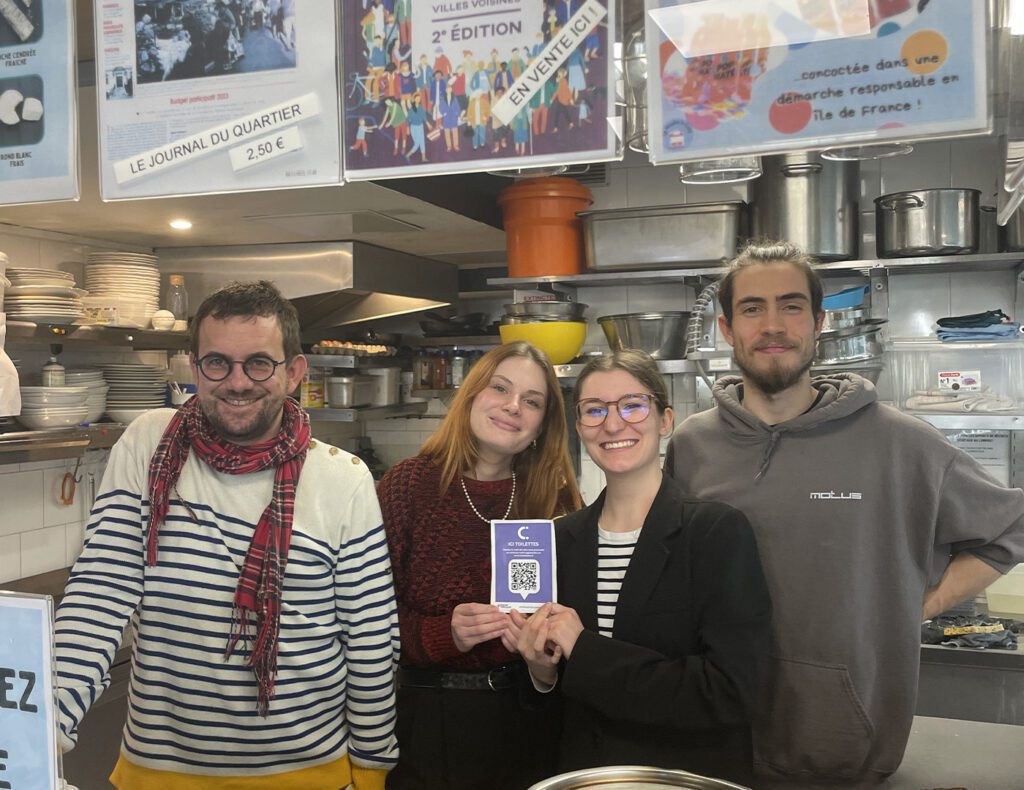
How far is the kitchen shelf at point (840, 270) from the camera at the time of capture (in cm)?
399

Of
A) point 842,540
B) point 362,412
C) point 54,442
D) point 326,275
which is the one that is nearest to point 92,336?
point 54,442

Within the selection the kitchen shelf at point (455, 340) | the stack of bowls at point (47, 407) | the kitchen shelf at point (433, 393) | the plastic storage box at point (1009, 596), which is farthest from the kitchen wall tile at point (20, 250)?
the plastic storage box at point (1009, 596)

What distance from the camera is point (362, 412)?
17.2 feet

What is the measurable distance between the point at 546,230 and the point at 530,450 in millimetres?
2234

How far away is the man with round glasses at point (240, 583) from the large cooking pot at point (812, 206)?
2.78 meters

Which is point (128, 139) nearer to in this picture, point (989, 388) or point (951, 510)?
point (951, 510)

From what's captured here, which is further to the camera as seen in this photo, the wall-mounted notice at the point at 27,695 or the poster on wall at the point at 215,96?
the poster on wall at the point at 215,96

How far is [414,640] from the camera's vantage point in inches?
88.0

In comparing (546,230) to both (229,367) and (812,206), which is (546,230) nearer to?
(812,206)

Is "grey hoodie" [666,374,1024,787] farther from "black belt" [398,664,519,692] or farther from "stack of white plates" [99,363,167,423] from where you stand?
"stack of white plates" [99,363,167,423]

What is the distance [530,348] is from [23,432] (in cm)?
259

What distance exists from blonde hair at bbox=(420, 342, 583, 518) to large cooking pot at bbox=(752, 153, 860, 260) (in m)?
2.14

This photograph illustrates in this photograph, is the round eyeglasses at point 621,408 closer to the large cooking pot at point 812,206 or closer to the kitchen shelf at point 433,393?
the large cooking pot at point 812,206

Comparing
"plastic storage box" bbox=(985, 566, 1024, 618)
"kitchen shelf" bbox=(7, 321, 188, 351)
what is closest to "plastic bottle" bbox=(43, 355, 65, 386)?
"kitchen shelf" bbox=(7, 321, 188, 351)
